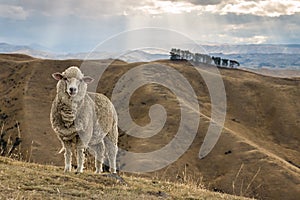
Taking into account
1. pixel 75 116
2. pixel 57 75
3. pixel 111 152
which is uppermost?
pixel 57 75

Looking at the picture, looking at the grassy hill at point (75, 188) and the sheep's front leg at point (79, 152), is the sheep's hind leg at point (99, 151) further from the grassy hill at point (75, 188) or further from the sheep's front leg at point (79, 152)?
the grassy hill at point (75, 188)

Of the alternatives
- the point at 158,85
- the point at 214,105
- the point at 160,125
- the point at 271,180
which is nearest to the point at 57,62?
the point at 158,85

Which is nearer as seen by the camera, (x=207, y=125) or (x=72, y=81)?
(x=72, y=81)

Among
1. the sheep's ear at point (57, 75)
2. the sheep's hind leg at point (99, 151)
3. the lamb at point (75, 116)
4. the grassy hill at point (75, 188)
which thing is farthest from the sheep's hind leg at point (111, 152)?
the sheep's ear at point (57, 75)

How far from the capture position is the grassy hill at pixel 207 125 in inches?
3009

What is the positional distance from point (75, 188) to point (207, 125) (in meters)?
83.1

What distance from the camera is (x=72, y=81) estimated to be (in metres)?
12.2

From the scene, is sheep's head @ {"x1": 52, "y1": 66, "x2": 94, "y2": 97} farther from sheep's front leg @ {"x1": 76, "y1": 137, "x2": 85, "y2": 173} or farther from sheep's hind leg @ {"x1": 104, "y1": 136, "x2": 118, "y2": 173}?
sheep's hind leg @ {"x1": 104, "y1": 136, "x2": 118, "y2": 173}

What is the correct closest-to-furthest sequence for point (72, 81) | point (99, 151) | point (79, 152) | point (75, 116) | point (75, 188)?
point (75, 188) → point (72, 81) → point (75, 116) → point (79, 152) → point (99, 151)

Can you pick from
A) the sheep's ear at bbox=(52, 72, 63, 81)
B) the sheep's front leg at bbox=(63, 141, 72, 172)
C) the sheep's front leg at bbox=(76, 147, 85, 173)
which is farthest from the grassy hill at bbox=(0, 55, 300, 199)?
the sheep's ear at bbox=(52, 72, 63, 81)

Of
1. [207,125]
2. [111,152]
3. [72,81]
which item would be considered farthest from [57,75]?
[207,125]

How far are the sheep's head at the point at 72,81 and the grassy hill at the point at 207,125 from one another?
3624cm

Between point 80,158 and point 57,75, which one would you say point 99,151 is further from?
point 57,75

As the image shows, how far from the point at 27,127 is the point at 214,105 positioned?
59.3 metres
